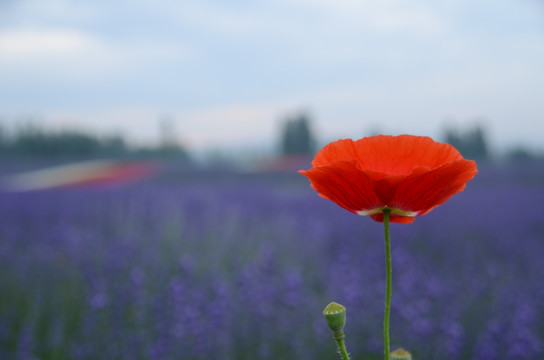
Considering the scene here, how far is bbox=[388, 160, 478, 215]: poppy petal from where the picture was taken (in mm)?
470

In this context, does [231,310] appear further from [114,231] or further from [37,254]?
[114,231]

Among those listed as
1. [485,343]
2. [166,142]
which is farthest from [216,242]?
[166,142]

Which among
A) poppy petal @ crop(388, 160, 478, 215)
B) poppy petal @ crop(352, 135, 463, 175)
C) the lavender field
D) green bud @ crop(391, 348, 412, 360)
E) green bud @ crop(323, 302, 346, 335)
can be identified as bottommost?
the lavender field

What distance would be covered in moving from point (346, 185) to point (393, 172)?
54mm

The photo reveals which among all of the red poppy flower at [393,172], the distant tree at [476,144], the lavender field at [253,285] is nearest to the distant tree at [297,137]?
the distant tree at [476,144]

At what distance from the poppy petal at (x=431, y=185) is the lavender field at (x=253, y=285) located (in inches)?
63.7

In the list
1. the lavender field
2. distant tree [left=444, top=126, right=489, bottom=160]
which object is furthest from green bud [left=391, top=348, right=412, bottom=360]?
distant tree [left=444, top=126, right=489, bottom=160]

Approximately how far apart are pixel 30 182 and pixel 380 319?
14.9 metres

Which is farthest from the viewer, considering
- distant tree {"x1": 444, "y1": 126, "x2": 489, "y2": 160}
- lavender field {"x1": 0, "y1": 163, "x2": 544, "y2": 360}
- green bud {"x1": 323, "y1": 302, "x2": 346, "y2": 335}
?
distant tree {"x1": 444, "y1": 126, "x2": 489, "y2": 160}

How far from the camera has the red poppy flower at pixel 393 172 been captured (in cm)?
48

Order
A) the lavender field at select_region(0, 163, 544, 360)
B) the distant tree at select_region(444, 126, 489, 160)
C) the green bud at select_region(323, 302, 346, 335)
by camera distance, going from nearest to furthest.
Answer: the green bud at select_region(323, 302, 346, 335)
the lavender field at select_region(0, 163, 544, 360)
the distant tree at select_region(444, 126, 489, 160)

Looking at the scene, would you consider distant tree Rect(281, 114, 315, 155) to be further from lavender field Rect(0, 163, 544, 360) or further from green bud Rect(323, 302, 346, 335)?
green bud Rect(323, 302, 346, 335)

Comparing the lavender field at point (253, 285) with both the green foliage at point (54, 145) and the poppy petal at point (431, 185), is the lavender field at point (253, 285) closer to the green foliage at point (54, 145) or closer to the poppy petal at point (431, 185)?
the poppy petal at point (431, 185)

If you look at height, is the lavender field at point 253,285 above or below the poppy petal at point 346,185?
below
